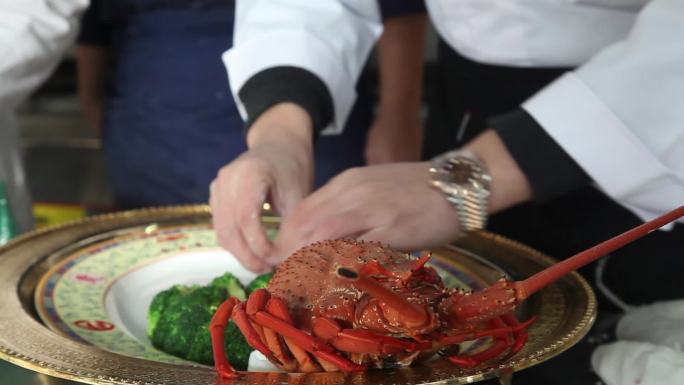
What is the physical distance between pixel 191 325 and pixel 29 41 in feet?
2.25

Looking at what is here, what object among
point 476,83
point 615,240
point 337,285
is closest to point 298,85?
point 476,83

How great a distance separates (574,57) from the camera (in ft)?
3.27

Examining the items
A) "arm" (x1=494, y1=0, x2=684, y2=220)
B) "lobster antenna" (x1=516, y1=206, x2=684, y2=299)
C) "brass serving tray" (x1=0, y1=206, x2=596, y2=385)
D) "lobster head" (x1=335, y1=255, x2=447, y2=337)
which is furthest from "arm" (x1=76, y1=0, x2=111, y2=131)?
"lobster antenna" (x1=516, y1=206, x2=684, y2=299)

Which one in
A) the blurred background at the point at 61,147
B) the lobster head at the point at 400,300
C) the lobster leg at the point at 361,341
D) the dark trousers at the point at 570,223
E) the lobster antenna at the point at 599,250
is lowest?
the blurred background at the point at 61,147

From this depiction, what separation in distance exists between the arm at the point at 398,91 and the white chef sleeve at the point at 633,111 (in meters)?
0.73

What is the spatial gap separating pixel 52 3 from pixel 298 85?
1.58ft

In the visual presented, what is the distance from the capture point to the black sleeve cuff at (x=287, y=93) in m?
1.03

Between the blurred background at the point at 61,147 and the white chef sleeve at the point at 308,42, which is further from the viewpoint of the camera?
the blurred background at the point at 61,147

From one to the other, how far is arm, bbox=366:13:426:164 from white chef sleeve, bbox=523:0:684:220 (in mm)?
733

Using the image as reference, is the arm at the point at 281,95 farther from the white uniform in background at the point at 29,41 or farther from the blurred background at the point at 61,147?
the blurred background at the point at 61,147

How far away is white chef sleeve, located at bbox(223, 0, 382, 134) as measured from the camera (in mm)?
1085

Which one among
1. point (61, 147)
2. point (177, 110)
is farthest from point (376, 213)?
point (61, 147)

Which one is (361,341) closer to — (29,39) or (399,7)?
(29,39)

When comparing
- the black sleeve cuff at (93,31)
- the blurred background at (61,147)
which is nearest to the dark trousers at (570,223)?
the black sleeve cuff at (93,31)
